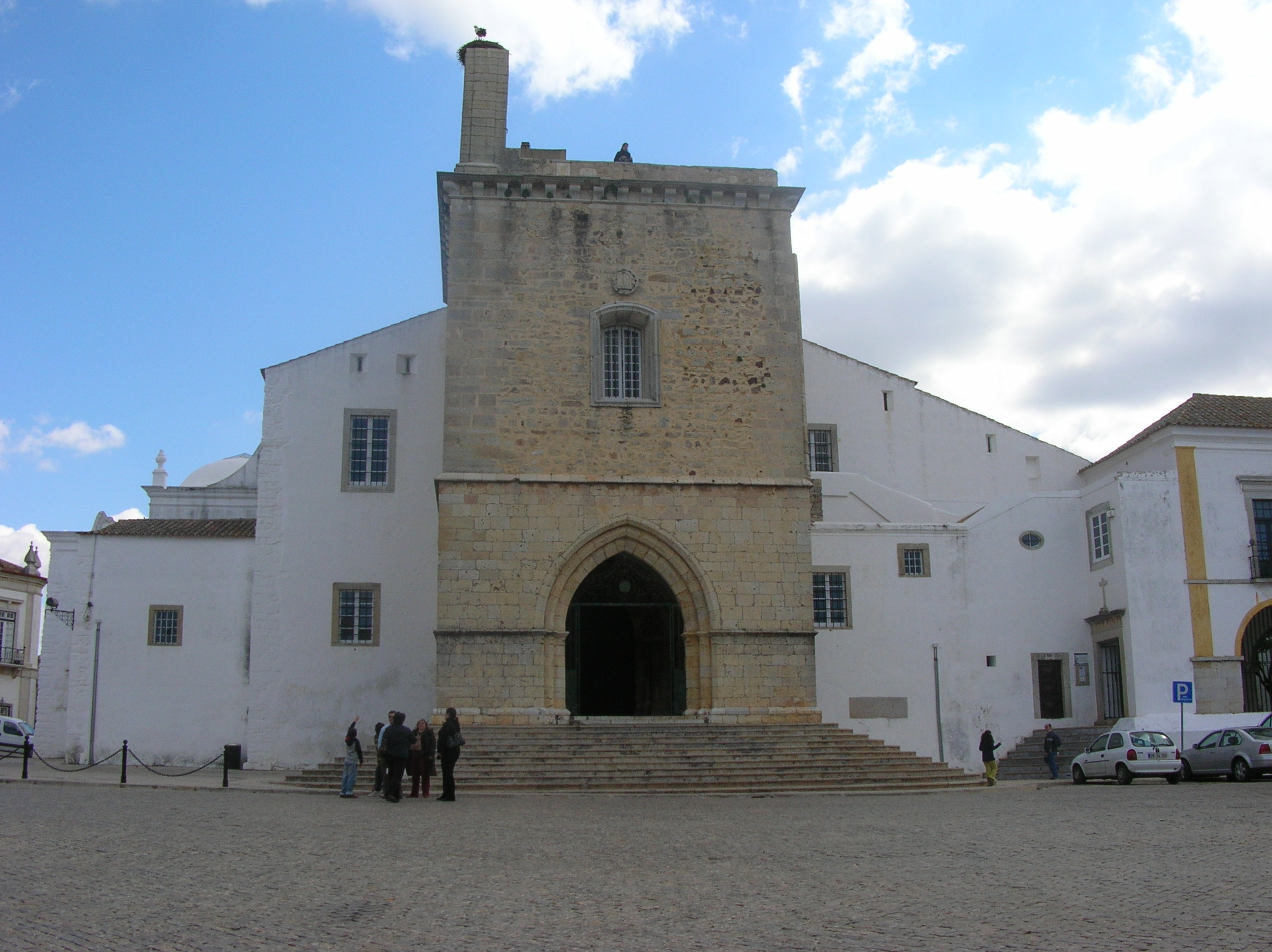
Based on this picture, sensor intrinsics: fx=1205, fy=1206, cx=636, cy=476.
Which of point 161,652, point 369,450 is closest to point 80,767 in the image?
point 161,652

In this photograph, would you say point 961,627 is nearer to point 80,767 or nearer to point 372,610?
point 372,610

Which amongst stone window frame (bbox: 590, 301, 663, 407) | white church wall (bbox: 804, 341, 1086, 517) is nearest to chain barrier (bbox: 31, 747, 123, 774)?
stone window frame (bbox: 590, 301, 663, 407)

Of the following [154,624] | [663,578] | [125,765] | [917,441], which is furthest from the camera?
[917,441]

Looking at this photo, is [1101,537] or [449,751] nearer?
[449,751]

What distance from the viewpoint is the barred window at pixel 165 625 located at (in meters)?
25.9

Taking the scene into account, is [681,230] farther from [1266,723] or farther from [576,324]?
[1266,723]

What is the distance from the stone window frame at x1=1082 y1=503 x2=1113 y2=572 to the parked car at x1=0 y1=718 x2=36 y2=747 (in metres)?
25.8

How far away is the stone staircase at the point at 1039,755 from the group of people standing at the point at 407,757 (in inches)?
495

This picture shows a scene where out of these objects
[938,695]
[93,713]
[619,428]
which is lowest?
[93,713]

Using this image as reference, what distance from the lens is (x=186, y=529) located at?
1057 inches

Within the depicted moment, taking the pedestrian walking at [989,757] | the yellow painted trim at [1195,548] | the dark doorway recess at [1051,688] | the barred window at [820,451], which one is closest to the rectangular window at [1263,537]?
the yellow painted trim at [1195,548]

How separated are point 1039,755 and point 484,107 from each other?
→ 17.4m

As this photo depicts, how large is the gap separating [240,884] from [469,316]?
49.9 feet

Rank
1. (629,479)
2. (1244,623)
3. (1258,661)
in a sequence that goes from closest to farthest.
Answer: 1. (629,479)
2. (1244,623)
3. (1258,661)
